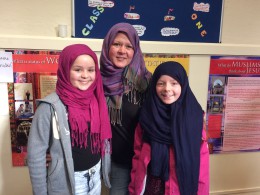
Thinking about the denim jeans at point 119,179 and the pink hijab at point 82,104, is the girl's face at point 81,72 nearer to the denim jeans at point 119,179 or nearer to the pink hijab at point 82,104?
the pink hijab at point 82,104

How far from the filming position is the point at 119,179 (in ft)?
4.80

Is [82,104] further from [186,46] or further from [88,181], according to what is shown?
[186,46]

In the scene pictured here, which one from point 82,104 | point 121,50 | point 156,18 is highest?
point 156,18

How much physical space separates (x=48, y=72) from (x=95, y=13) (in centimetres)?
52

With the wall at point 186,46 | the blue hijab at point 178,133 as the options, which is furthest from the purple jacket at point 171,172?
the wall at point 186,46

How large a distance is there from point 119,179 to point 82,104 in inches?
21.6

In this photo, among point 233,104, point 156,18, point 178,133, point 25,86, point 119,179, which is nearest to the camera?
point 178,133

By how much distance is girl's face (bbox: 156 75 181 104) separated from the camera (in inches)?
47.8

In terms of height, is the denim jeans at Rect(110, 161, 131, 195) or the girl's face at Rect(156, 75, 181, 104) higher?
the girl's face at Rect(156, 75, 181, 104)

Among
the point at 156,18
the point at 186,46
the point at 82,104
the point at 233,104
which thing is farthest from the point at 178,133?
the point at 233,104

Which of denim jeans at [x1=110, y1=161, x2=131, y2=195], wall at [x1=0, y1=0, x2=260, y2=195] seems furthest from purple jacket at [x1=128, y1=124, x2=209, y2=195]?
wall at [x1=0, y1=0, x2=260, y2=195]

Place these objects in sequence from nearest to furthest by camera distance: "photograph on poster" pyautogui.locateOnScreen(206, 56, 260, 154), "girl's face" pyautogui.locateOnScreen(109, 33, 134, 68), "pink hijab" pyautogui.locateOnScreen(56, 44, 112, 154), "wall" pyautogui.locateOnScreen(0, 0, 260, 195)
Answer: "pink hijab" pyautogui.locateOnScreen(56, 44, 112, 154) < "girl's face" pyautogui.locateOnScreen(109, 33, 134, 68) < "wall" pyautogui.locateOnScreen(0, 0, 260, 195) < "photograph on poster" pyautogui.locateOnScreen(206, 56, 260, 154)

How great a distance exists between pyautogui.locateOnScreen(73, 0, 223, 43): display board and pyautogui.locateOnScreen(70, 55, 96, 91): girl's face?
1.83ft

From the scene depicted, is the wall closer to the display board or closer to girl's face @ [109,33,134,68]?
the display board
